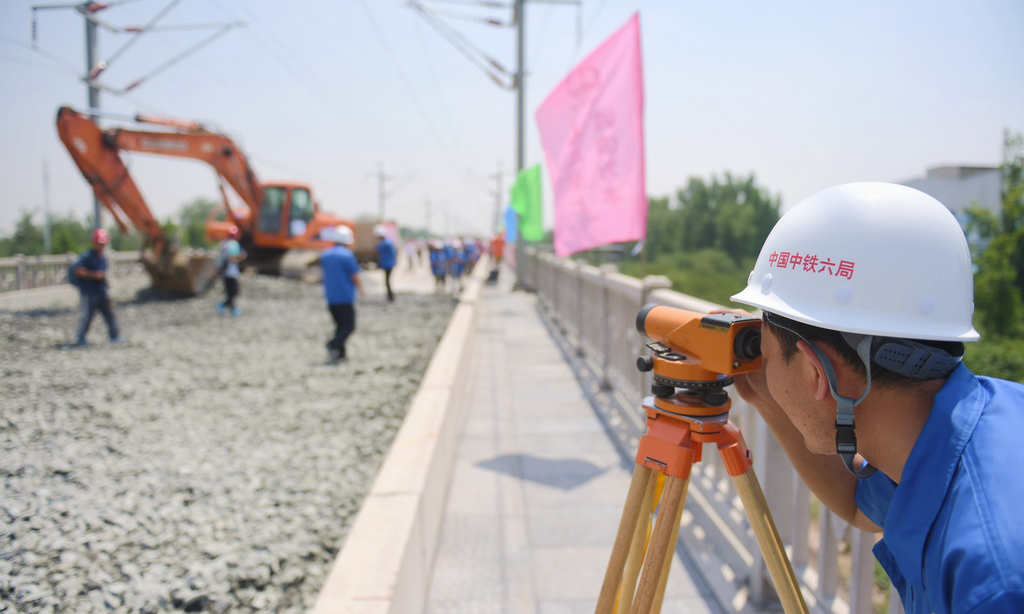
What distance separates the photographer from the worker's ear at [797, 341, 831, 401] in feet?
3.71

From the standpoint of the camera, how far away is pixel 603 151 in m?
5.13

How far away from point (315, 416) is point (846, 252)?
191 inches

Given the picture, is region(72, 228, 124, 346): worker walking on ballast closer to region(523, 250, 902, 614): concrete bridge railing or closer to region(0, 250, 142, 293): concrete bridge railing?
region(0, 250, 142, 293): concrete bridge railing

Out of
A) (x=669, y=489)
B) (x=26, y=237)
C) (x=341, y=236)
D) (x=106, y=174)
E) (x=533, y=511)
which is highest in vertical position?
(x=106, y=174)

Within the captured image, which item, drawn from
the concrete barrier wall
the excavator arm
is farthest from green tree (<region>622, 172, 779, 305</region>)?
the concrete barrier wall

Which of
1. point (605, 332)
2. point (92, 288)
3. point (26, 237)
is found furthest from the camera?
point (92, 288)

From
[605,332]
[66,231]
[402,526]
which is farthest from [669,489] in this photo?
[66,231]

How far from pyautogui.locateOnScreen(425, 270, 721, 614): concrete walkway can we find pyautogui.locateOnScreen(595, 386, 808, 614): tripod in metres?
1.58

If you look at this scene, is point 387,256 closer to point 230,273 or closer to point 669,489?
point 230,273

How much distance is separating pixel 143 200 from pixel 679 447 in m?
15.4

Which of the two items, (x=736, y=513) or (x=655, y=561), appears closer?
(x=655, y=561)

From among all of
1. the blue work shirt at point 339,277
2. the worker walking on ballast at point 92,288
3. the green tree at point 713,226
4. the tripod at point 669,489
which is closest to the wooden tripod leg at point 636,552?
the tripod at point 669,489

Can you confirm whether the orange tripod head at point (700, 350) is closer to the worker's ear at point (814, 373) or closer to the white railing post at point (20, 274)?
the worker's ear at point (814, 373)

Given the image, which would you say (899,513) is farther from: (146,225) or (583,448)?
(146,225)
